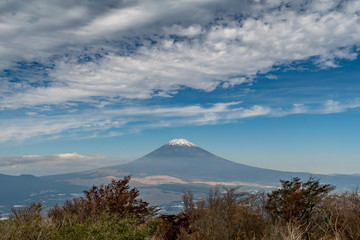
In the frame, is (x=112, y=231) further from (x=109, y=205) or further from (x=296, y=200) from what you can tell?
(x=109, y=205)

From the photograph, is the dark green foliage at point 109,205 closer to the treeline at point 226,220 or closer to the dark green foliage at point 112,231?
the treeline at point 226,220

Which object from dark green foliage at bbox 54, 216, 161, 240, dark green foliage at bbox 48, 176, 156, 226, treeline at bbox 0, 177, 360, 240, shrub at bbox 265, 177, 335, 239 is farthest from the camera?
dark green foliage at bbox 48, 176, 156, 226

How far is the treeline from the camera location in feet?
27.2

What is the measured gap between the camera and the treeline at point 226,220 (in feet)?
27.2

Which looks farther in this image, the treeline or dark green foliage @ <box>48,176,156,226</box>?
dark green foliage @ <box>48,176,156,226</box>

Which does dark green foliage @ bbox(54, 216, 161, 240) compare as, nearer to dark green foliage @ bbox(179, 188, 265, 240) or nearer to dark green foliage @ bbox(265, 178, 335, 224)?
dark green foliage @ bbox(179, 188, 265, 240)

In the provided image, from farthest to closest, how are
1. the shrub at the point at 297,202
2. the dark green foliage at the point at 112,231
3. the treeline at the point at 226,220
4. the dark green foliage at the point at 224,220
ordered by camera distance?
1. the shrub at the point at 297,202
2. the treeline at the point at 226,220
3. the dark green foliage at the point at 224,220
4. the dark green foliage at the point at 112,231

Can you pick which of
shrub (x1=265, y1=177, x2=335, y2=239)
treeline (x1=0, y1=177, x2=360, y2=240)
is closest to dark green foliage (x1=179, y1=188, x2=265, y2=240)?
treeline (x1=0, y1=177, x2=360, y2=240)

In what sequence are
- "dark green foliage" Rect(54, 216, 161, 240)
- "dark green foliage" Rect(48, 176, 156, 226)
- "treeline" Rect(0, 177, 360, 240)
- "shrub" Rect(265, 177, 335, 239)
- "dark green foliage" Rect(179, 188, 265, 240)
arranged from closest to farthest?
"dark green foliage" Rect(54, 216, 161, 240)
"dark green foliage" Rect(179, 188, 265, 240)
"treeline" Rect(0, 177, 360, 240)
"shrub" Rect(265, 177, 335, 239)
"dark green foliage" Rect(48, 176, 156, 226)

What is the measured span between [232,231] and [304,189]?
14.1 feet

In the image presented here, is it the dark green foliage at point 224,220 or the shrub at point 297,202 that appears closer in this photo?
the dark green foliage at point 224,220

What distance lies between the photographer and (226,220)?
9859mm

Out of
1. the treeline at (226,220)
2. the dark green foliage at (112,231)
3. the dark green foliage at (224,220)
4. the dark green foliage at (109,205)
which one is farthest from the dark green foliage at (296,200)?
the dark green foliage at (109,205)

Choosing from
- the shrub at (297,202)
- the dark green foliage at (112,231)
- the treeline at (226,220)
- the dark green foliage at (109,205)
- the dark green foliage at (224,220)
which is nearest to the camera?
the dark green foliage at (112,231)
